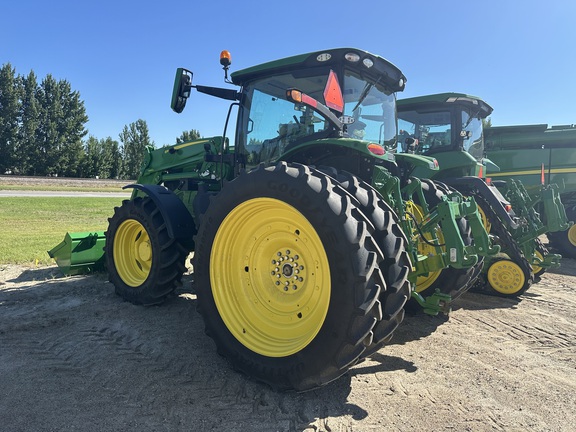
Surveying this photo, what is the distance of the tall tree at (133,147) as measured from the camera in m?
51.1

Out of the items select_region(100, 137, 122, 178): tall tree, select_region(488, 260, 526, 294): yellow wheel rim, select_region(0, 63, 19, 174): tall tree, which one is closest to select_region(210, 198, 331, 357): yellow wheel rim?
select_region(488, 260, 526, 294): yellow wheel rim

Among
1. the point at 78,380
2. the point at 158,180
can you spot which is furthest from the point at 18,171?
the point at 78,380

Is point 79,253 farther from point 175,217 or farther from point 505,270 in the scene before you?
point 505,270

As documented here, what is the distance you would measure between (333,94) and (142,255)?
9.45 ft

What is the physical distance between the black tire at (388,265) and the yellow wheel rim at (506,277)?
3378 millimetres

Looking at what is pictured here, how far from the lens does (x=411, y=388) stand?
105 inches

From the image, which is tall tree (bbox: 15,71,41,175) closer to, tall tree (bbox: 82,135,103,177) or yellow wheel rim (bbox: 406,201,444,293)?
tall tree (bbox: 82,135,103,177)

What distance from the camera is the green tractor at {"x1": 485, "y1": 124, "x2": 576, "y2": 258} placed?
900 centimetres

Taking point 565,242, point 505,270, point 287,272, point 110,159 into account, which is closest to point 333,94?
point 287,272

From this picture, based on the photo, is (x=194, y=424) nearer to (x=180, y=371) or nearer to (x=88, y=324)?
(x=180, y=371)

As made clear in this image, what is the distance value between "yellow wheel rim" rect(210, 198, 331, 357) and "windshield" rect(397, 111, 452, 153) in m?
4.77

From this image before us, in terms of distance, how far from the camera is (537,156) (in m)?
9.32

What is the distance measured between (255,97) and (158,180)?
8.06ft

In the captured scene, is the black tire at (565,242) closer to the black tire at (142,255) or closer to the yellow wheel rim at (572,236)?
the yellow wheel rim at (572,236)
